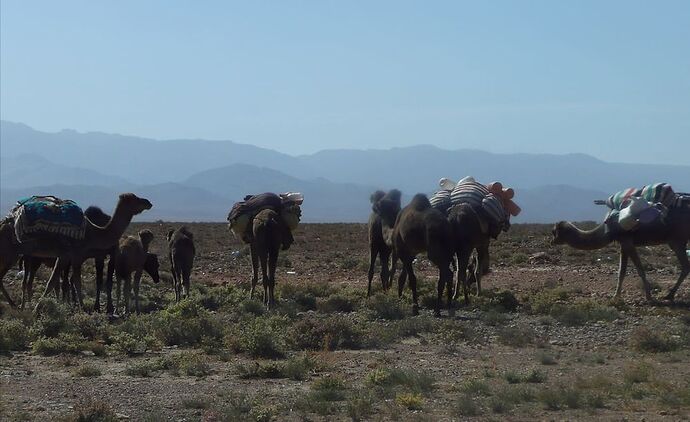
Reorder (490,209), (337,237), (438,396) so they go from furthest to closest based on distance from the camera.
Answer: (337,237)
(490,209)
(438,396)

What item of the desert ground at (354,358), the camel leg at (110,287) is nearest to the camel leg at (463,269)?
the desert ground at (354,358)

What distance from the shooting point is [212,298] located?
20781 millimetres

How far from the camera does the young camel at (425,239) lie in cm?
1852

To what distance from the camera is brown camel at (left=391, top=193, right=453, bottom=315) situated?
1852 centimetres

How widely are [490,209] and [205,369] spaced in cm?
902

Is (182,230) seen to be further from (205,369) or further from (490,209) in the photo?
(205,369)

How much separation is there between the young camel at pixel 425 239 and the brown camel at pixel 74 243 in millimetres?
5389

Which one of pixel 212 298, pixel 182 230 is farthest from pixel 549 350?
pixel 182 230

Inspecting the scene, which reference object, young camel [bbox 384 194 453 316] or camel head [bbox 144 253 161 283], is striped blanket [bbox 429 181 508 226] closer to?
young camel [bbox 384 194 453 316]

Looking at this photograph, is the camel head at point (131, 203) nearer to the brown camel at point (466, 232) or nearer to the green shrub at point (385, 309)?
the green shrub at point (385, 309)

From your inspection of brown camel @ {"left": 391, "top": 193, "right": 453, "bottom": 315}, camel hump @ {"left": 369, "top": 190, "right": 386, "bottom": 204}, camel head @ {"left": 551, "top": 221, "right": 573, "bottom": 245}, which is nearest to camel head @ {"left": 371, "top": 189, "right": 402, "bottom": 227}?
camel hump @ {"left": 369, "top": 190, "right": 386, "bottom": 204}

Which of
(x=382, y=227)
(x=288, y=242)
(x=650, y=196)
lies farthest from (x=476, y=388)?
(x=650, y=196)

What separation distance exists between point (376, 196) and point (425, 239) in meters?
4.12

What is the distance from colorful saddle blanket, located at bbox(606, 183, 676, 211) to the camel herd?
30cm
